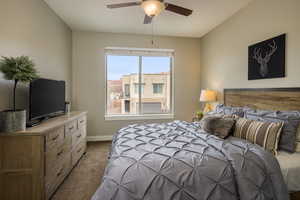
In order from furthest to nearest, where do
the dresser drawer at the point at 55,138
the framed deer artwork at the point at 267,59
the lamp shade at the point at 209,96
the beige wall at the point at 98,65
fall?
1. the beige wall at the point at 98,65
2. the lamp shade at the point at 209,96
3. the framed deer artwork at the point at 267,59
4. the dresser drawer at the point at 55,138

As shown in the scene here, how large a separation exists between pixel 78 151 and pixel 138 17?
2766mm

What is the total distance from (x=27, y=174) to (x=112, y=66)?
10.1ft

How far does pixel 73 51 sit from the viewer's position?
156 inches

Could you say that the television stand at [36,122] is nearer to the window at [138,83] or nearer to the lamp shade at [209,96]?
the window at [138,83]

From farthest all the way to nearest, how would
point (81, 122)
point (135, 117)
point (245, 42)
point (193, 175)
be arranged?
point (135, 117)
point (81, 122)
point (245, 42)
point (193, 175)

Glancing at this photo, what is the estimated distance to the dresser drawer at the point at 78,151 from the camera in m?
2.77

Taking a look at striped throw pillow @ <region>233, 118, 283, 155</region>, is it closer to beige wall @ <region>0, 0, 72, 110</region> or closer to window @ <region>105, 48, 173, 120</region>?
A: window @ <region>105, 48, 173, 120</region>

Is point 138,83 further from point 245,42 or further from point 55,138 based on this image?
point 55,138

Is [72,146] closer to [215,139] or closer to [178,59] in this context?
[215,139]

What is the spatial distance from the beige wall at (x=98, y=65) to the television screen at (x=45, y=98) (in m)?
1.07

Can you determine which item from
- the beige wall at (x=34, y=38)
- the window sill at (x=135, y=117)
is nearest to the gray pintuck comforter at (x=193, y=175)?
the beige wall at (x=34, y=38)

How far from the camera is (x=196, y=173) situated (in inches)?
52.4

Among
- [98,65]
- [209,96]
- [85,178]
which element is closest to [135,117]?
[98,65]

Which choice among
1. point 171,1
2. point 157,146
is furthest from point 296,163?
point 171,1
